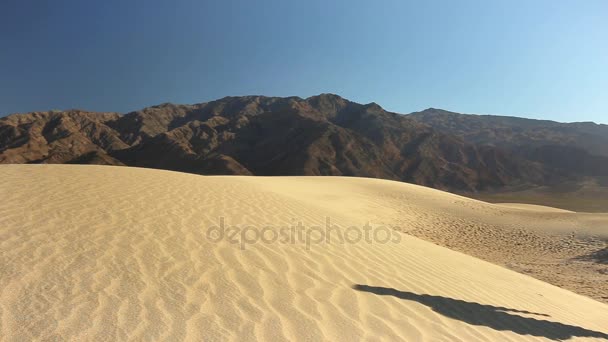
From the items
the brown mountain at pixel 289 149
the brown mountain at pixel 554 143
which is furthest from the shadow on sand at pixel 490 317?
the brown mountain at pixel 554 143

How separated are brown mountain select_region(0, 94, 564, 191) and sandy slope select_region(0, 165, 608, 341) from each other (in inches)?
2365

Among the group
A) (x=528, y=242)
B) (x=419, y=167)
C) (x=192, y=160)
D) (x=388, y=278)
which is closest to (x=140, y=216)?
(x=388, y=278)

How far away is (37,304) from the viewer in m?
3.16

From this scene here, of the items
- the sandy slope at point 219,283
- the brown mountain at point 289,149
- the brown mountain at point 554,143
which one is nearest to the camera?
the sandy slope at point 219,283

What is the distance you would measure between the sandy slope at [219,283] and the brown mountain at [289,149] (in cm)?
6007

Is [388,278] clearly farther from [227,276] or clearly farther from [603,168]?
[603,168]

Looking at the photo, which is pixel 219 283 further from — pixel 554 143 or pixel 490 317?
pixel 554 143

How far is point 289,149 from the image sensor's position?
85625 mm

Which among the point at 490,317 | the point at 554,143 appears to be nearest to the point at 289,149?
the point at 490,317

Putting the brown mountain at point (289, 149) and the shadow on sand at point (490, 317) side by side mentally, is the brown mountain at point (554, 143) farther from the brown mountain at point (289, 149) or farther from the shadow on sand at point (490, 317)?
the shadow on sand at point (490, 317)

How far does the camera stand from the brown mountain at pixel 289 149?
7894 cm

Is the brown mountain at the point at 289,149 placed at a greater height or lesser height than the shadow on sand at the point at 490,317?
greater

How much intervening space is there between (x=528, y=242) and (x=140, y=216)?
511 inches

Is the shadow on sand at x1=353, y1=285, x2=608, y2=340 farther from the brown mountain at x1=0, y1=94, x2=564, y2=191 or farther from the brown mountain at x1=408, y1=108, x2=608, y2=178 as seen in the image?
the brown mountain at x1=408, y1=108, x2=608, y2=178
